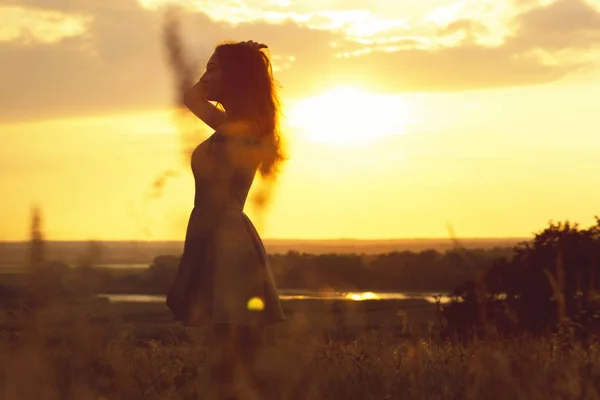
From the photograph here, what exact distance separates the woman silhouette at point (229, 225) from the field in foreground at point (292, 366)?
217 mm

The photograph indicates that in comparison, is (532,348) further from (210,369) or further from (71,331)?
(71,331)

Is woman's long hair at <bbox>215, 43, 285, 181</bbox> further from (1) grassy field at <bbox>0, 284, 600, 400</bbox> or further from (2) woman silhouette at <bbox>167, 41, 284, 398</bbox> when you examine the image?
(1) grassy field at <bbox>0, 284, 600, 400</bbox>

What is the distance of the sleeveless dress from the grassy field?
32 centimetres

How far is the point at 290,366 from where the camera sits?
4.79 metres

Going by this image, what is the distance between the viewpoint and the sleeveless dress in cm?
486

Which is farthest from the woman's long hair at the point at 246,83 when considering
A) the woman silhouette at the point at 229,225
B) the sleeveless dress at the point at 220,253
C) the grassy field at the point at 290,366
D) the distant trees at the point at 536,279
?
the distant trees at the point at 536,279

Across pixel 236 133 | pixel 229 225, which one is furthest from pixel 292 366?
pixel 236 133

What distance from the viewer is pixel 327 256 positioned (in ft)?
149

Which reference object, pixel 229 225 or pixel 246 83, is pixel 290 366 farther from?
pixel 246 83

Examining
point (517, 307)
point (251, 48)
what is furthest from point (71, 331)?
point (517, 307)

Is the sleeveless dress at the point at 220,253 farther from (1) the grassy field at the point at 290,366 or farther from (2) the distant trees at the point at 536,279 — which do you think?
(2) the distant trees at the point at 536,279

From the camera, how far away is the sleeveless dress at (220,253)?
4855mm

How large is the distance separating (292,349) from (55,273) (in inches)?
110

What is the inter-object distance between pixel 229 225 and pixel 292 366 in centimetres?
88
